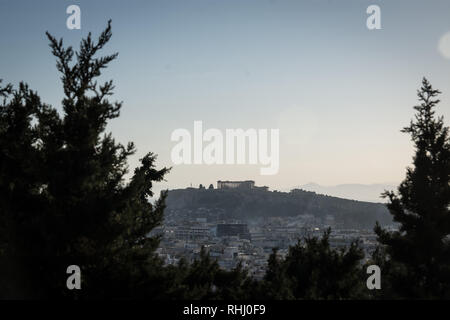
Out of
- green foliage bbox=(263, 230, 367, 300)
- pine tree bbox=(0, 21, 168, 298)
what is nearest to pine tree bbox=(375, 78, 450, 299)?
green foliage bbox=(263, 230, 367, 300)

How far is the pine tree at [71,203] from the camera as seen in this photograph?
11859mm

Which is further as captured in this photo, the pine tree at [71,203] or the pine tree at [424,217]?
the pine tree at [424,217]

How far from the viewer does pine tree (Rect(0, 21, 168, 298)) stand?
1186 cm

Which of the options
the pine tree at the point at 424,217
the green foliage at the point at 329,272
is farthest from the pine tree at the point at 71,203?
the pine tree at the point at 424,217

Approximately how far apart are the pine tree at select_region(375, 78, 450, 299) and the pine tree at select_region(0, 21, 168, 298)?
10.2 meters

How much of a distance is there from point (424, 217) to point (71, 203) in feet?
44.6

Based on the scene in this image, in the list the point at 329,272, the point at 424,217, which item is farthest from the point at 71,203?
the point at 424,217

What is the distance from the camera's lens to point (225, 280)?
16.8 meters

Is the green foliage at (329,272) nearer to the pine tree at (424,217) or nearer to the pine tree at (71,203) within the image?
the pine tree at (424,217)

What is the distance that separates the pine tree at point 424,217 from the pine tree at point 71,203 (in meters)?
10.2

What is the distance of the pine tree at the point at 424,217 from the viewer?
17812 millimetres

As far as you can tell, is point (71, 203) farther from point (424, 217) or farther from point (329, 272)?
point (424, 217)

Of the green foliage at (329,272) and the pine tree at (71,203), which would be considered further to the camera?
the green foliage at (329,272)
